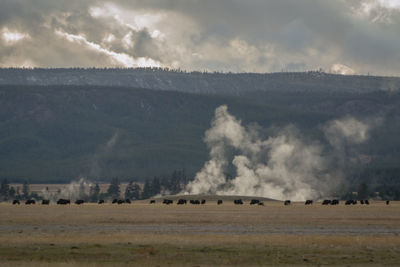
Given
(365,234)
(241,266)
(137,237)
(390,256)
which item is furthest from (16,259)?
(365,234)

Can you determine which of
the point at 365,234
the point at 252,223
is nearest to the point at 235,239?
the point at 365,234

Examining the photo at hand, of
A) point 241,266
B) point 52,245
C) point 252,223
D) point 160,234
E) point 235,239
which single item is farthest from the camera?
point 252,223

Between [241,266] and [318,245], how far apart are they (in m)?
14.1

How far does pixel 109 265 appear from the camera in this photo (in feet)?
166

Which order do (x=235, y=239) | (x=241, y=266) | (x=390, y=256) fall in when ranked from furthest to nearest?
(x=235, y=239)
(x=390, y=256)
(x=241, y=266)

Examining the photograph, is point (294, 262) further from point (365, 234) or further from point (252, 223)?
point (252, 223)

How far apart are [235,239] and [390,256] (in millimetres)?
15425

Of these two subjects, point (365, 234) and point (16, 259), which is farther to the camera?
point (365, 234)

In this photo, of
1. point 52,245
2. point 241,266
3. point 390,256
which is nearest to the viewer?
point 241,266

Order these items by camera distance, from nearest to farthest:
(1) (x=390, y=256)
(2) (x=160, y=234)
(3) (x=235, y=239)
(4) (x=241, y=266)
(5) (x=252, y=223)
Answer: (4) (x=241, y=266), (1) (x=390, y=256), (3) (x=235, y=239), (2) (x=160, y=234), (5) (x=252, y=223)

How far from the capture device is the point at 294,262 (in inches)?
2074

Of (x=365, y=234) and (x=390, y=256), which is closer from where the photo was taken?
(x=390, y=256)

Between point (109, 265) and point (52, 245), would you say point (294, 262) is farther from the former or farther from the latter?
point (52, 245)

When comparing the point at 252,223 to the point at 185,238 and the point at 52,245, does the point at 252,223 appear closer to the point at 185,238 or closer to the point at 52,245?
the point at 185,238
